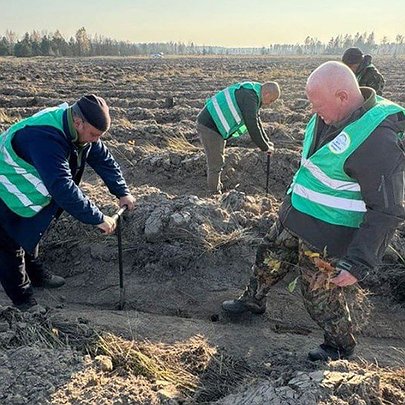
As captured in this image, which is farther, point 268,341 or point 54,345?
point 268,341

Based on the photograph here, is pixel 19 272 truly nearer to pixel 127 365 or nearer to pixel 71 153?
pixel 71 153

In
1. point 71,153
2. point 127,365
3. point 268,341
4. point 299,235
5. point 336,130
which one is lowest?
point 268,341

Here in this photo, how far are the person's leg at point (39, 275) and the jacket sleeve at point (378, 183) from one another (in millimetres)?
2966

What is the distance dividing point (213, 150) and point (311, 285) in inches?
129

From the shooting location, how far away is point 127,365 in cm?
287

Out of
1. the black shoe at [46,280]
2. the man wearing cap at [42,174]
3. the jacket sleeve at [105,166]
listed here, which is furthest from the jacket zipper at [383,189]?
the black shoe at [46,280]

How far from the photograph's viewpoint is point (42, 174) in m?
3.14

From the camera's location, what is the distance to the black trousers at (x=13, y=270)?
12.0 ft

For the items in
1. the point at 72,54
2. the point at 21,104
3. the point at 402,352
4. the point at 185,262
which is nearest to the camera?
the point at 402,352

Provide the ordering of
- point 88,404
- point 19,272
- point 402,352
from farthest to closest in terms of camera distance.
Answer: point 19,272 < point 402,352 < point 88,404

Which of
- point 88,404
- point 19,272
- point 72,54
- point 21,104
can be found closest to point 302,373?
point 88,404

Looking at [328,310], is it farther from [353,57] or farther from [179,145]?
[179,145]

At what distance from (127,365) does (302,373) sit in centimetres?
107

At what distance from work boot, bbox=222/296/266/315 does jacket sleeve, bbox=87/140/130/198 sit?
1321 mm
